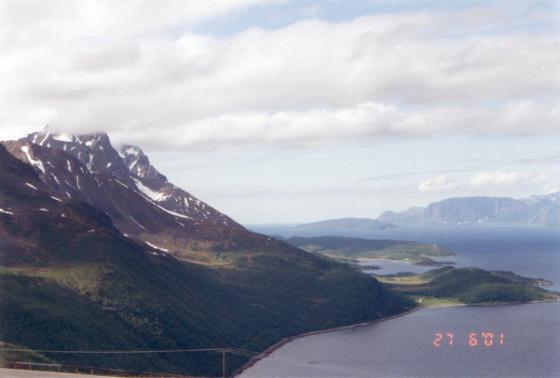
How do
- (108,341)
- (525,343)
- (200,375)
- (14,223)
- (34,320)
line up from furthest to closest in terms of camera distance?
(525,343), (14,223), (200,375), (108,341), (34,320)

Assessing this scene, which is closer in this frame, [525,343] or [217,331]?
[217,331]

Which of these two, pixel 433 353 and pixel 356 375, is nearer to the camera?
pixel 356 375

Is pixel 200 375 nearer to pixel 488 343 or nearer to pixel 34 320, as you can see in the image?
pixel 34 320

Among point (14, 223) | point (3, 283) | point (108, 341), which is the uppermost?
point (14, 223)

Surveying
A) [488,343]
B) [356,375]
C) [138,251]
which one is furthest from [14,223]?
[488,343]

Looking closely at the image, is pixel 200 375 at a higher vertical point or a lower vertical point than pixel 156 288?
lower

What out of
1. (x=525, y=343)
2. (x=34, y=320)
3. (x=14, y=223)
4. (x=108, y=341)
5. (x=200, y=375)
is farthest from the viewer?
(x=525, y=343)

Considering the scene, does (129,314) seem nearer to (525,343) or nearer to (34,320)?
(34,320)

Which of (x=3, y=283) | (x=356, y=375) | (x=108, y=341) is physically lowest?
(x=356, y=375)

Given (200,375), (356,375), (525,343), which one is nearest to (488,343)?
(525,343)
